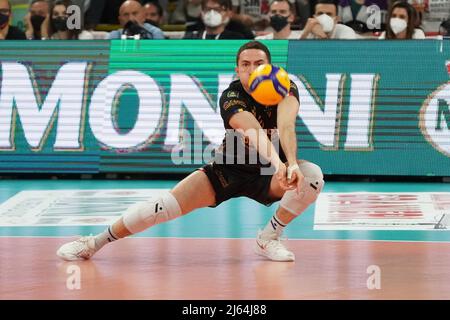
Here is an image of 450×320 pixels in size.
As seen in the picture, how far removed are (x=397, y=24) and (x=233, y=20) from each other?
256cm

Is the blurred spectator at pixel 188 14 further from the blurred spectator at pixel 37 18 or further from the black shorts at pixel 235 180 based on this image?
the black shorts at pixel 235 180

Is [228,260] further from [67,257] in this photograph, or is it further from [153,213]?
[67,257]

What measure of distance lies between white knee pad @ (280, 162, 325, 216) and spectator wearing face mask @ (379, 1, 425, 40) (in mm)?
6459

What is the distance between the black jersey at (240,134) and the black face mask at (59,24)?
773 centimetres

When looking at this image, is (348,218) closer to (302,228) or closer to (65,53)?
(302,228)

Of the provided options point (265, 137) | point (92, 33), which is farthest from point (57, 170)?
point (265, 137)

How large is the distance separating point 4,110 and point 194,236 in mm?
5542

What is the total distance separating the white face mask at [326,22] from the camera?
16.7 m

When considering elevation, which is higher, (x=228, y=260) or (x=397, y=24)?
(x=397, y=24)

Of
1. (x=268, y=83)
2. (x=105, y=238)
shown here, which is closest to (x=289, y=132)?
(x=268, y=83)

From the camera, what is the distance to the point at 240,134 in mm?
10086

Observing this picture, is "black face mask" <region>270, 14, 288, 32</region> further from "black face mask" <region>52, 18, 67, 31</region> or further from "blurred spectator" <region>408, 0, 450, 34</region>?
"black face mask" <region>52, 18, 67, 31</region>

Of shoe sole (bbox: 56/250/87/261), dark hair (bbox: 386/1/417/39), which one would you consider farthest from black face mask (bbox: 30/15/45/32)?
shoe sole (bbox: 56/250/87/261)

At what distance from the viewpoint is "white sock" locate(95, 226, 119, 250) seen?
10.2m
